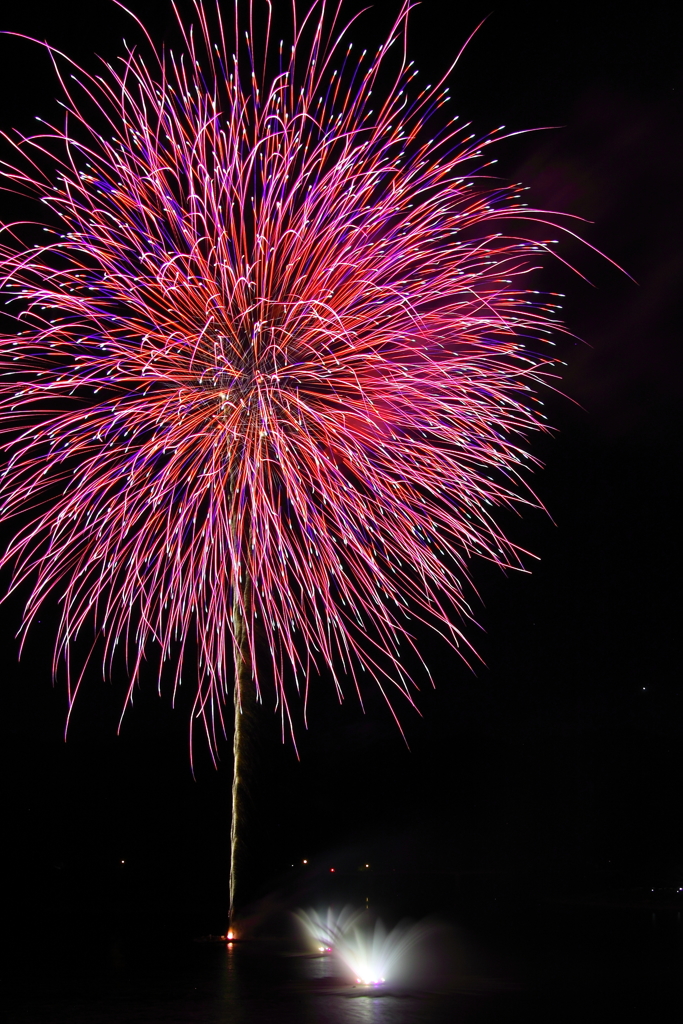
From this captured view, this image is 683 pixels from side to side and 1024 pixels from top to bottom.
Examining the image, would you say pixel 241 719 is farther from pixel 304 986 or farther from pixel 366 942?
pixel 366 942

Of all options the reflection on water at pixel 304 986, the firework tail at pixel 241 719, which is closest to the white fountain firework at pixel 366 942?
the reflection on water at pixel 304 986

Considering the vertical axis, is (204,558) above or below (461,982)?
above

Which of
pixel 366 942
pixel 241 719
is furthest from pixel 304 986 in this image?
pixel 366 942

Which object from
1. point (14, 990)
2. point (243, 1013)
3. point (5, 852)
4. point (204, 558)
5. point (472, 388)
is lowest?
point (243, 1013)

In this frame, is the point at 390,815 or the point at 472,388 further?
the point at 390,815

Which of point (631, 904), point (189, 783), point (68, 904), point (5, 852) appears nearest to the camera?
point (68, 904)

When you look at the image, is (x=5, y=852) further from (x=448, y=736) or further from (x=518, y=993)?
(x=448, y=736)

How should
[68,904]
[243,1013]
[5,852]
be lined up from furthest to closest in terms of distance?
[5,852]
[68,904]
[243,1013]

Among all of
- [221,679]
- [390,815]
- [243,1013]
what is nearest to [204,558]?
[221,679]

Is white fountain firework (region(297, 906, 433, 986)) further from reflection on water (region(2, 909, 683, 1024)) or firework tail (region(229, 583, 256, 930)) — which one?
firework tail (region(229, 583, 256, 930))

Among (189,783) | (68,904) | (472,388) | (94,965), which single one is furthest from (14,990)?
(189,783)
